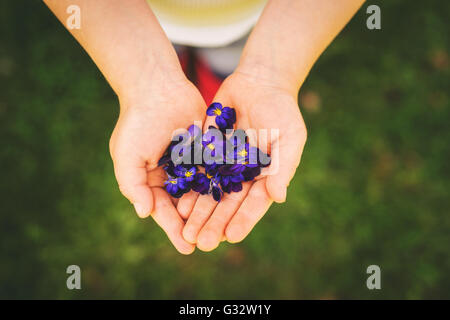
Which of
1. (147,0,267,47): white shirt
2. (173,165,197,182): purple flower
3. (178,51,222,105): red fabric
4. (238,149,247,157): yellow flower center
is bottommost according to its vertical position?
(173,165,197,182): purple flower

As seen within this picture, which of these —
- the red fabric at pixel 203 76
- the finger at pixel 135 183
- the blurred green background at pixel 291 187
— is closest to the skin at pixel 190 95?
the finger at pixel 135 183

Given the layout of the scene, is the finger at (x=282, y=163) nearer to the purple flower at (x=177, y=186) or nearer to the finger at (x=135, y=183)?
the purple flower at (x=177, y=186)

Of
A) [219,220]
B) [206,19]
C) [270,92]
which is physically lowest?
[219,220]

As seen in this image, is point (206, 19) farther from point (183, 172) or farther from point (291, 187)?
point (291, 187)

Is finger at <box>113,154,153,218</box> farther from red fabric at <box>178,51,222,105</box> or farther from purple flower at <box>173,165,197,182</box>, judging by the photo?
red fabric at <box>178,51,222,105</box>

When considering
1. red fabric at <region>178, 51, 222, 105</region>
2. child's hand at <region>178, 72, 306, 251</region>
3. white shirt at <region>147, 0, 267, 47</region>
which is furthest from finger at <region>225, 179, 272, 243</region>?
red fabric at <region>178, 51, 222, 105</region>

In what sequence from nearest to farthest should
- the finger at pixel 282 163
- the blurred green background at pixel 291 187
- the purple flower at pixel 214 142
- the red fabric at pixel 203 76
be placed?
the finger at pixel 282 163 → the purple flower at pixel 214 142 → the red fabric at pixel 203 76 → the blurred green background at pixel 291 187

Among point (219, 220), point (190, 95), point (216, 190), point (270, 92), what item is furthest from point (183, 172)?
point (270, 92)
